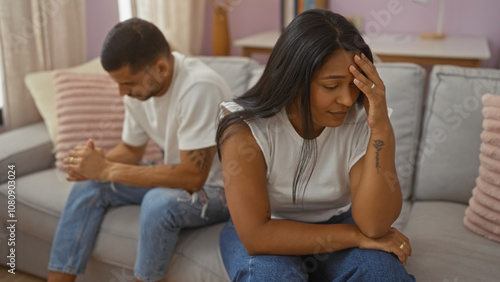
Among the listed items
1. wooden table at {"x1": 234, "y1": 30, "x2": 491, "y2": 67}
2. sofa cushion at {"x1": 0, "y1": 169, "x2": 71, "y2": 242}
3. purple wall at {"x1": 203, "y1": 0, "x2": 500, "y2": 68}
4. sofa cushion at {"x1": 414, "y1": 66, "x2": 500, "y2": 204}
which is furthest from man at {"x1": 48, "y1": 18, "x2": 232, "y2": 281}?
purple wall at {"x1": 203, "y1": 0, "x2": 500, "y2": 68}

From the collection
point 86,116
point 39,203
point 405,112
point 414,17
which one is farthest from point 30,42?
point 414,17

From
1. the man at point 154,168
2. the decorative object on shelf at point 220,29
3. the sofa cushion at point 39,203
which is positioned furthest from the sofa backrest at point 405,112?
the decorative object on shelf at point 220,29

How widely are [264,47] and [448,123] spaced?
1.24m

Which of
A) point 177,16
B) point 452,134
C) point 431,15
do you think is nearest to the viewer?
point 452,134

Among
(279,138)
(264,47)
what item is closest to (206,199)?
(279,138)

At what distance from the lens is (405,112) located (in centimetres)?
168

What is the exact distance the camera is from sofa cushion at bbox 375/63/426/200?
1669 mm

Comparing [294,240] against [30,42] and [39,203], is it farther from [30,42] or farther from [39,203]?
[30,42]

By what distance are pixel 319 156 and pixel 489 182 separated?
20.0 inches

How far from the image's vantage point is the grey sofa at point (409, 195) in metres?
1.43

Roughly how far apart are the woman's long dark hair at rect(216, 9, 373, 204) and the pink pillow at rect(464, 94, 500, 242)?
480mm

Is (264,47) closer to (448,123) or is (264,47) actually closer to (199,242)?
(448,123)

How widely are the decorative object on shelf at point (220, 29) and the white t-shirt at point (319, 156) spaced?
5.48 feet

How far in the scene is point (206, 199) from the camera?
1.50m
